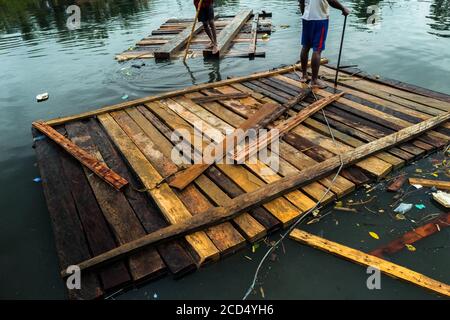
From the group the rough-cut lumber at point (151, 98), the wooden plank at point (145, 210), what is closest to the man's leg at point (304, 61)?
the rough-cut lumber at point (151, 98)

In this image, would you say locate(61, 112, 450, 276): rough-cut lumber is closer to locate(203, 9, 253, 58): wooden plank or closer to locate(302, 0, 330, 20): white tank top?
locate(302, 0, 330, 20): white tank top

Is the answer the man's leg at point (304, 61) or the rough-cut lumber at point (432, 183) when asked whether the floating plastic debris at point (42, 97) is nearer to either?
the man's leg at point (304, 61)

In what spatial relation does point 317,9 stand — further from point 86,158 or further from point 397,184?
point 86,158

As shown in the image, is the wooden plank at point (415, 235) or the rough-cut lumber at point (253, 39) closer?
the wooden plank at point (415, 235)

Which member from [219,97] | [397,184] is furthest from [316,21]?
[397,184]

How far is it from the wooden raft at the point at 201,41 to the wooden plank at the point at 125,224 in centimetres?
605

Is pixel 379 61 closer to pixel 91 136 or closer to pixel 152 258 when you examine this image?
pixel 91 136

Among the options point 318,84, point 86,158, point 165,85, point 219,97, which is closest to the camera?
point 86,158

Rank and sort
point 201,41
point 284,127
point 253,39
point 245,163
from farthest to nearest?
point 201,41 < point 253,39 < point 284,127 < point 245,163

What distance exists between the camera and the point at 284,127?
4.86 meters

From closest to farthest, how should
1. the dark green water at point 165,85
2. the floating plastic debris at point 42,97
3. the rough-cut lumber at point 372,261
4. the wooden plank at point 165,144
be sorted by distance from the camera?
the rough-cut lumber at point 372,261 → the dark green water at point 165,85 → the wooden plank at point 165,144 → the floating plastic debris at point 42,97

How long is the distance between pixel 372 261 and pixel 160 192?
94.7 inches

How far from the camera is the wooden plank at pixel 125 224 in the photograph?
286 cm

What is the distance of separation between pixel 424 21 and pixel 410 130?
10.7 meters
